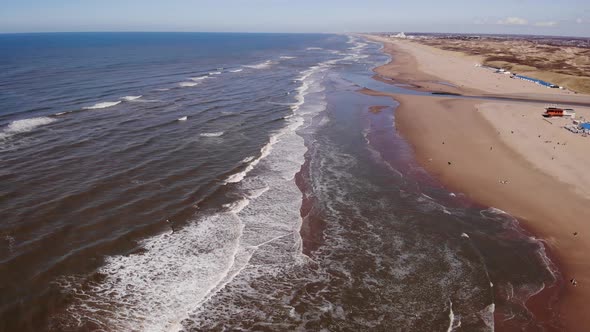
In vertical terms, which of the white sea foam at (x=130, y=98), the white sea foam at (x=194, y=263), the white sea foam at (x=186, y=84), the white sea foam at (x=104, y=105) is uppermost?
the white sea foam at (x=186, y=84)

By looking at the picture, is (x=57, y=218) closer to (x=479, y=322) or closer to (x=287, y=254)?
(x=287, y=254)

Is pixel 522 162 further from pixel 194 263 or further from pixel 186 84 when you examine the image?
pixel 186 84

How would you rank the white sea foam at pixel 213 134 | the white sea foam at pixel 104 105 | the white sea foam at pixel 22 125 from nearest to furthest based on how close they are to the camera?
the white sea foam at pixel 22 125
the white sea foam at pixel 213 134
the white sea foam at pixel 104 105

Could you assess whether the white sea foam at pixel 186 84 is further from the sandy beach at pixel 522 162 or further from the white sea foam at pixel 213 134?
the sandy beach at pixel 522 162

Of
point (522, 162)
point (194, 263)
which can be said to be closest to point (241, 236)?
point (194, 263)

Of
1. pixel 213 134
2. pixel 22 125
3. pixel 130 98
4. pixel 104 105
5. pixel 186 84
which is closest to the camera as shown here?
pixel 22 125

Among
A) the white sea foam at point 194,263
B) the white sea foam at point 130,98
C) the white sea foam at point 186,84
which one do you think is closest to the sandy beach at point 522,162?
the white sea foam at point 194,263
